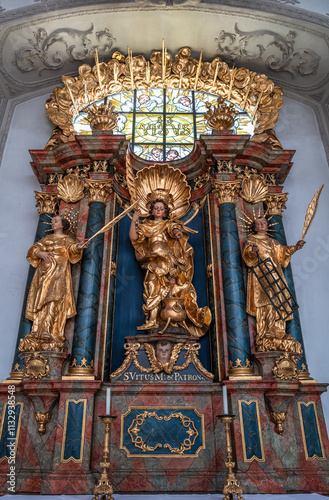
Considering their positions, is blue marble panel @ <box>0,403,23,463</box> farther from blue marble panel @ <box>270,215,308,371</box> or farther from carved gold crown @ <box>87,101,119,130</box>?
carved gold crown @ <box>87,101,119,130</box>

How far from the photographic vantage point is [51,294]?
6180 millimetres

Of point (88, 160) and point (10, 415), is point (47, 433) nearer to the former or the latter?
point (10, 415)

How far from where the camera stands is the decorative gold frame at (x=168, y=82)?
8758 mm

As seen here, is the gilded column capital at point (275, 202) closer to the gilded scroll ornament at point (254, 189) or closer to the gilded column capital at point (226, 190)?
the gilded scroll ornament at point (254, 189)

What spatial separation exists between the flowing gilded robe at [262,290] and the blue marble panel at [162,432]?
1.44 meters

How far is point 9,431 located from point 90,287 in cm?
211

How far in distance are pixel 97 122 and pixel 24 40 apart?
8.93 ft

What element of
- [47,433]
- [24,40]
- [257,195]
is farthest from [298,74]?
[47,433]

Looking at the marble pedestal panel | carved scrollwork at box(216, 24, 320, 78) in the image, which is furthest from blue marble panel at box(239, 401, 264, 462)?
carved scrollwork at box(216, 24, 320, 78)

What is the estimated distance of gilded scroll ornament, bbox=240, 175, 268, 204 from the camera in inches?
288

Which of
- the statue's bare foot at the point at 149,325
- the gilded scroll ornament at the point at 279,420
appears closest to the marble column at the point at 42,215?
the statue's bare foot at the point at 149,325

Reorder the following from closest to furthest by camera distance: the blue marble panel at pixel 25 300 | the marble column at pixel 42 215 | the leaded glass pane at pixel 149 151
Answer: the blue marble panel at pixel 25 300, the marble column at pixel 42 215, the leaded glass pane at pixel 149 151

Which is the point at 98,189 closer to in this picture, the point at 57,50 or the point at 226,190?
the point at 226,190

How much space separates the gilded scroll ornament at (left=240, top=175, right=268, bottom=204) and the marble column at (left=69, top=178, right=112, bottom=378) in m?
2.21
